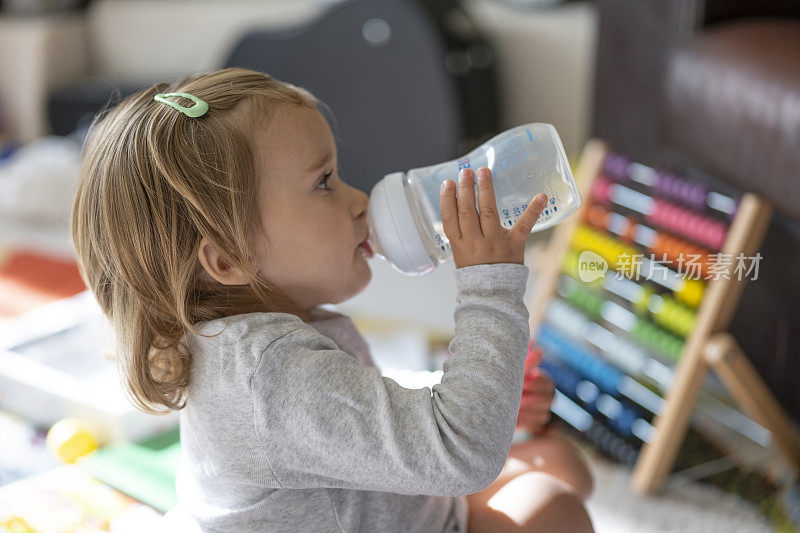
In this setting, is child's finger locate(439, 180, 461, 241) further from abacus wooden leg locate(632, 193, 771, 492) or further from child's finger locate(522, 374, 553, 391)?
abacus wooden leg locate(632, 193, 771, 492)

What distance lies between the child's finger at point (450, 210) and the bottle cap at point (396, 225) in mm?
63

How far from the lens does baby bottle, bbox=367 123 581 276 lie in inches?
29.6

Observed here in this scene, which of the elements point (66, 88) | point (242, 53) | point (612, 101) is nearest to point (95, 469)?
point (612, 101)

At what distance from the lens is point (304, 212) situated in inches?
28.4

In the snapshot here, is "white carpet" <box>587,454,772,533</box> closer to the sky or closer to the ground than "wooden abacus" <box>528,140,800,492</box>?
closer to the ground

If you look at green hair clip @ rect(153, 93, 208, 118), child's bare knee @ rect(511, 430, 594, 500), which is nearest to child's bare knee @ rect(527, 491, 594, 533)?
child's bare knee @ rect(511, 430, 594, 500)

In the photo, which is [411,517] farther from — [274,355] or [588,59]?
[588,59]

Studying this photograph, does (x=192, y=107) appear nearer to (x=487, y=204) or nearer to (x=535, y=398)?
(x=487, y=204)

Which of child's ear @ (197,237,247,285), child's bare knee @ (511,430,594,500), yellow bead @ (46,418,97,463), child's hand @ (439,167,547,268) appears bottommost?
yellow bead @ (46,418,97,463)

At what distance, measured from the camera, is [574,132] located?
2.11 m

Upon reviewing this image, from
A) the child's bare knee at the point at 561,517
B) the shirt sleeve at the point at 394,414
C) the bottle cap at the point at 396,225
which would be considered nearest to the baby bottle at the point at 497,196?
the bottle cap at the point at 396,225

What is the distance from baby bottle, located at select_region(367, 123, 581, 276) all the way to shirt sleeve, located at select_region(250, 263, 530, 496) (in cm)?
10

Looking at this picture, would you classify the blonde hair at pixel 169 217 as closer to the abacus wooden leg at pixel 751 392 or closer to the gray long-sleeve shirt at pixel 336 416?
the gray long-sleeve shirt at pixel 336 416

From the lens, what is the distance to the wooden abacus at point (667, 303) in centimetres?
116
